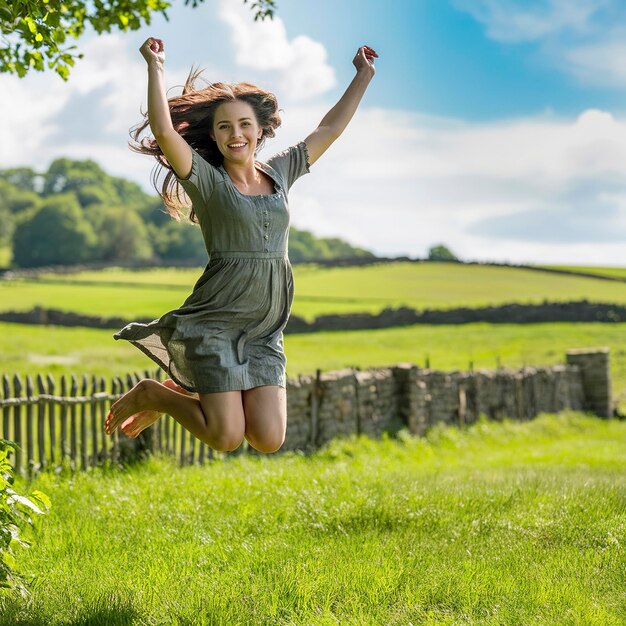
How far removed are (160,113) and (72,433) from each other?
700cm

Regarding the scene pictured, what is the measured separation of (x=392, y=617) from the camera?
15.7ft

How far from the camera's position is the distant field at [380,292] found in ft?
124

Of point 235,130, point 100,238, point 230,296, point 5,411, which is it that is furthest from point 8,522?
point 100,238

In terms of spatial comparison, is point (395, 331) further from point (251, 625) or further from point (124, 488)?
point (251, 625)

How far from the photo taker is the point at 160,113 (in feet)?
16.6

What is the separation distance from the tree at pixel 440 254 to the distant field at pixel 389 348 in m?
6.89

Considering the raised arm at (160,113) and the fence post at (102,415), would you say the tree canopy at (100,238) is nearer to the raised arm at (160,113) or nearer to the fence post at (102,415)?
the fence post at (102,415)

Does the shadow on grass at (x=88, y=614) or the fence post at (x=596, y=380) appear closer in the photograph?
the shadow on grass at (x=88, y=614)

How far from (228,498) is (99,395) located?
444cm

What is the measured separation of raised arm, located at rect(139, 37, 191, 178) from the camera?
5.04m

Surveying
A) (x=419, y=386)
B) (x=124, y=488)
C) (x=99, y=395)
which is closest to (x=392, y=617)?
(x=124, y=488)

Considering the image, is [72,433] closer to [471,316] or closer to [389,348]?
[389,348]

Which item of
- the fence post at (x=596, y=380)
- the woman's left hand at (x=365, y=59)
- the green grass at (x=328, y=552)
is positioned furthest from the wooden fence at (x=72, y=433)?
the fence post at (x=596, y=380)

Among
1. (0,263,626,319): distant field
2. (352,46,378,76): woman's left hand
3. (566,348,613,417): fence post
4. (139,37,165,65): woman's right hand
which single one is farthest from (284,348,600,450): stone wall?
(0,263,626,319): distant field
